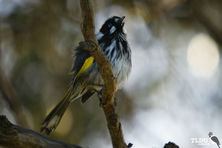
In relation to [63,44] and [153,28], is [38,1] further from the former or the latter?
[153,28]

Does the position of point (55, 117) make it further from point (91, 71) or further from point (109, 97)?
point (109, 97)

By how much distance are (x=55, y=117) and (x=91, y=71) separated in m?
0.77

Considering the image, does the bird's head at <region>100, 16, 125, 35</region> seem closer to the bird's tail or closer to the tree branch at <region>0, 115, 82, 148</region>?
the bird's tail

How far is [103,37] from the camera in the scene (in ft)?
16.9

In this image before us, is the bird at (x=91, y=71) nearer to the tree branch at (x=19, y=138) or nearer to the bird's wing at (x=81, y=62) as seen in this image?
the bird's wing at (x=81, y=62)

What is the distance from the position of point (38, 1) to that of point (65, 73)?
5.05ft

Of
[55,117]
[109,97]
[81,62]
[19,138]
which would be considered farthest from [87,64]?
[19,138]

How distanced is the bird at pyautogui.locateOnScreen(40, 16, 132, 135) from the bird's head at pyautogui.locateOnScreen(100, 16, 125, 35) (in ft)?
0.19

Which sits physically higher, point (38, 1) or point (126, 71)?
point (38, 1)

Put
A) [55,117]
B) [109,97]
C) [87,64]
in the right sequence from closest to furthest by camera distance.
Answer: [109,97] < [87,64] < [55,117]

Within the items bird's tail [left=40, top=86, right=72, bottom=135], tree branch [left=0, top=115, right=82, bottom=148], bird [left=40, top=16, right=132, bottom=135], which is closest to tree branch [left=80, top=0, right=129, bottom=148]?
tree branch [left=0, top=115, right=82, bottom=148]

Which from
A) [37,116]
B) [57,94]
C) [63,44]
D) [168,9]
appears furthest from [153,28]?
[37,116]

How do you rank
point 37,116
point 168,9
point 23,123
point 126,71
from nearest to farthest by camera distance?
point 126,71, point 23,123, point 37,116, point 168,9

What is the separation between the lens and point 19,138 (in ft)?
10.2
